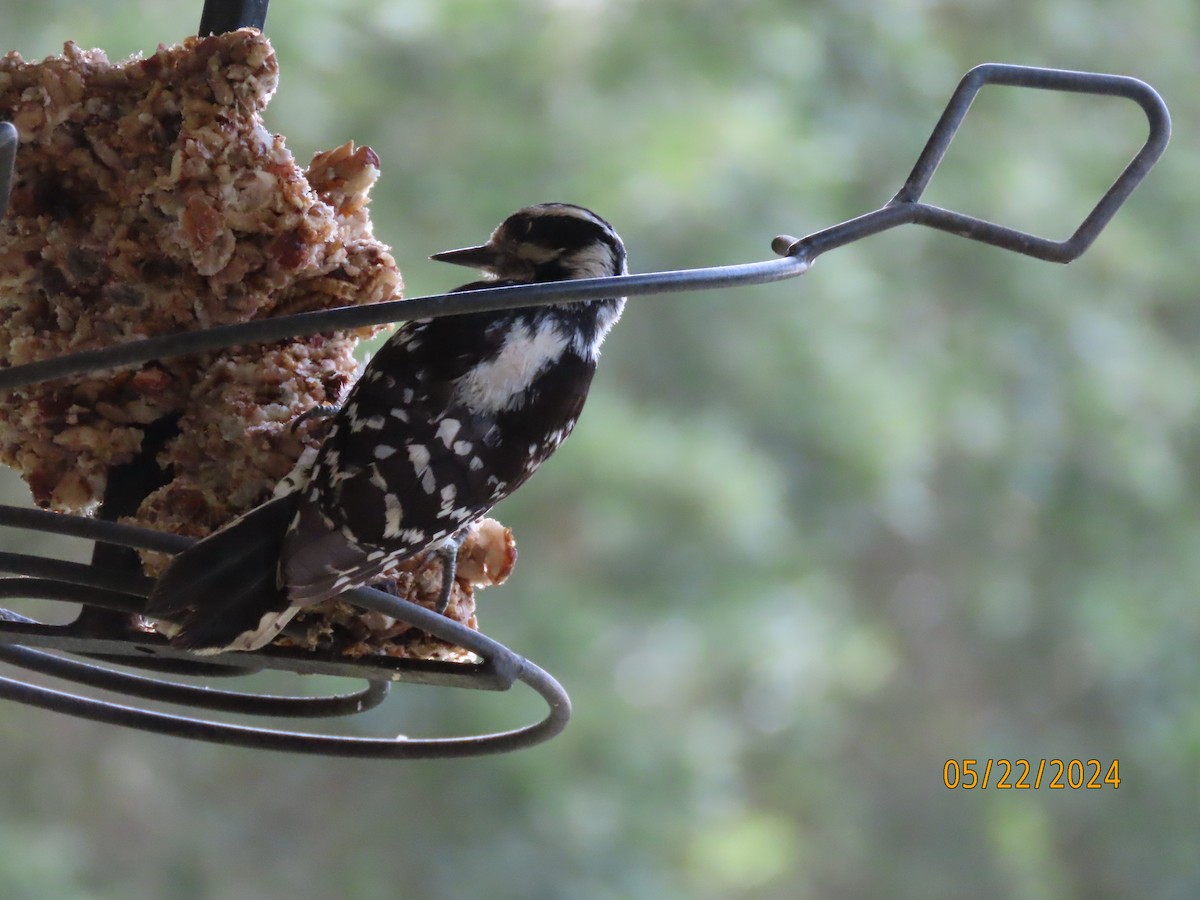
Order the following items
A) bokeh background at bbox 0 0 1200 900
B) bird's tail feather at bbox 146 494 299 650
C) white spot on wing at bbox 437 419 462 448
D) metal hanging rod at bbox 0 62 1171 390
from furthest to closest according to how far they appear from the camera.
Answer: bokeh background at bbox 0 0 1200 900
white spot on wing at bbox 437 419 462 448
bird's tail feather at bbox 146 494 299 650
metal hanging rod at bbox 0 62 1171 390

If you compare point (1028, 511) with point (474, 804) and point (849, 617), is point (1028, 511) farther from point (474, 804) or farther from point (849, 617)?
point (474, 804)

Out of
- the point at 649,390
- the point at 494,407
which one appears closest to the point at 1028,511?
the point at 649,390

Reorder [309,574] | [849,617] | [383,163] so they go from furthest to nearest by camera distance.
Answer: [849,617]
[383,163]
[309,574]

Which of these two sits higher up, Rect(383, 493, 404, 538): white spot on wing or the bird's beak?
the bird's beak
